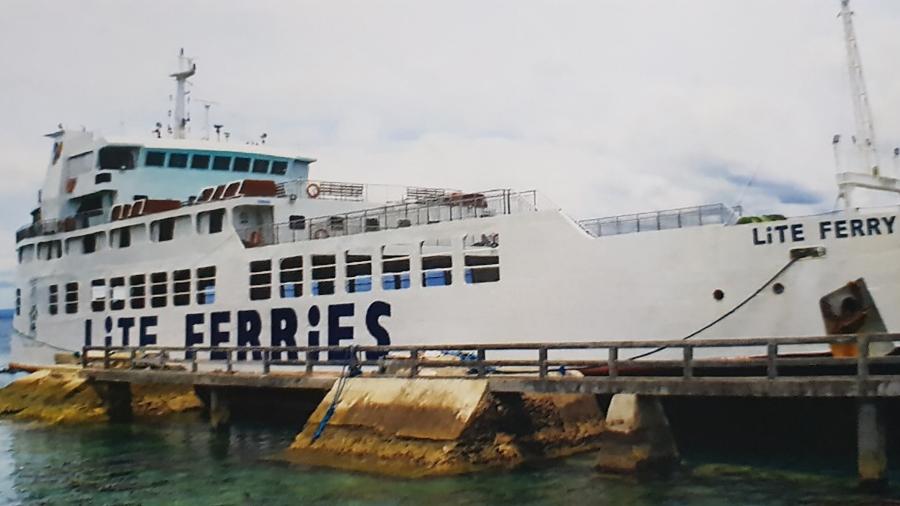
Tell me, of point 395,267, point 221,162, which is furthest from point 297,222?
point 221,162

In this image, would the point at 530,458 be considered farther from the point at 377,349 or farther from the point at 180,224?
the point at 180,224

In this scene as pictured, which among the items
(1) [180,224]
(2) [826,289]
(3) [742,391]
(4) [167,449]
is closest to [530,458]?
(3) [742,391]

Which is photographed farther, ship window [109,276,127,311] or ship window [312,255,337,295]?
ship window [109,276,127,311]

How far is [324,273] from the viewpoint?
25.3 m

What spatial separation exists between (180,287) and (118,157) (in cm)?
783

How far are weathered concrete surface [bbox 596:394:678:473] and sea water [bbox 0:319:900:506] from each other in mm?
322

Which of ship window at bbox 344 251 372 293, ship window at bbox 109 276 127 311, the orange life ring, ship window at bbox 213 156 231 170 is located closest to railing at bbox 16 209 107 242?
ship window at bbox 109 276 127 311

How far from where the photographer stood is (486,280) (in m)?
22.5

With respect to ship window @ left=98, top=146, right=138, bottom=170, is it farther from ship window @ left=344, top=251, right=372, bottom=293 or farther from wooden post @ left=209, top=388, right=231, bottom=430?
wooden post @ left=209, top=388, right=231, bottom=430

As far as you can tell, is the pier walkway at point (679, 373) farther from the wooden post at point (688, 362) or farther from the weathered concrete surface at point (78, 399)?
the weathered concrete surface at point (78, 399)

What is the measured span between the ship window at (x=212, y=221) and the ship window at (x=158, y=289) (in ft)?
7.73

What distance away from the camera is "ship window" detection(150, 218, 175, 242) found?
3045 cm

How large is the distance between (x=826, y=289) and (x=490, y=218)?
7.38 m

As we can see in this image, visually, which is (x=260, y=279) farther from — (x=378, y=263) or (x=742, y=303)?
(x=742, y=303)
